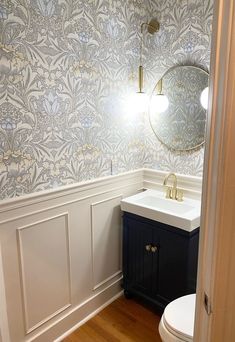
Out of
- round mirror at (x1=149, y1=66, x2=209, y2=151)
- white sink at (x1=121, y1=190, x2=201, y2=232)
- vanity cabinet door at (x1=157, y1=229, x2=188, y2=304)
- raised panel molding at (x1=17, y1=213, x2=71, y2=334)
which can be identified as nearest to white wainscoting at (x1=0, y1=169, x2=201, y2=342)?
raised panel molding at (x1=17, y1=213, x2=71, y2=334)

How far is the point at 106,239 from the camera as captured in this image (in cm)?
214

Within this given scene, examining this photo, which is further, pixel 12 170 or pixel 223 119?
pixel 12 170

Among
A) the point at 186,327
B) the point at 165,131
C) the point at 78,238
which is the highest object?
the point at 165,131

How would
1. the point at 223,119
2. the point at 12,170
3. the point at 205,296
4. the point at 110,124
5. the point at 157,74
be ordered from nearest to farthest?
the point at 223,119
the point at 205,296
the point at 12,170
the point at 110,124
the point at 157,74

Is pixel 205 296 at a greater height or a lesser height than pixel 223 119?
lesser

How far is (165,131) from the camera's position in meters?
2.20

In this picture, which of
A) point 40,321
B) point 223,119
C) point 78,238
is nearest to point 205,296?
point 223,119

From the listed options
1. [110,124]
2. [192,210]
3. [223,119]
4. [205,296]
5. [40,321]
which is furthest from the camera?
[110,124]

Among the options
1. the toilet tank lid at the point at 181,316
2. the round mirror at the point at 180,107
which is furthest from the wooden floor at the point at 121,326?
the round mirror at the point at 180,107

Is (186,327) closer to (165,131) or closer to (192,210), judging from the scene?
(192,210)

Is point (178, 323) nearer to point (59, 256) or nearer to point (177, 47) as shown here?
point (59, 256)

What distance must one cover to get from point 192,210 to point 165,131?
0.69 m

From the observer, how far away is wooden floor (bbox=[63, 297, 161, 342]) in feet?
6.15

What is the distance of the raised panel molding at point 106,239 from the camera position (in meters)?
2.04
